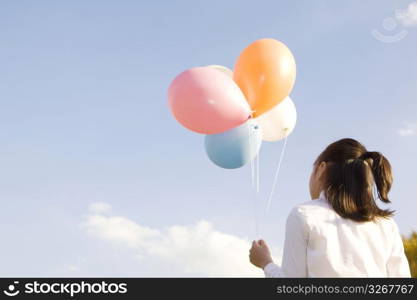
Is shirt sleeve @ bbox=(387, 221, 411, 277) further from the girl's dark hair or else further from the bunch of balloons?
the bunch of balloons

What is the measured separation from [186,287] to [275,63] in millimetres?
3128

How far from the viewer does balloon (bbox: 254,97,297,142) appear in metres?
5.94

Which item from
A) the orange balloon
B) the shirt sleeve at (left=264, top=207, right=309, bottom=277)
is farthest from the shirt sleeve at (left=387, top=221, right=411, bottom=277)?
the orange balloon

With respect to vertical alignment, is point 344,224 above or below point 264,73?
below

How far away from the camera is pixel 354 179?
2488 mm

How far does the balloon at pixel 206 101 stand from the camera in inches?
199

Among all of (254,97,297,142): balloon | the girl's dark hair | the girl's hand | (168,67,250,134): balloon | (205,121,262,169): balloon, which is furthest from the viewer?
(254,97,297,142): balloon

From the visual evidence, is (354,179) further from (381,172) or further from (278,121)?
(278,121)

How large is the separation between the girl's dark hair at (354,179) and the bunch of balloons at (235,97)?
2.55 m

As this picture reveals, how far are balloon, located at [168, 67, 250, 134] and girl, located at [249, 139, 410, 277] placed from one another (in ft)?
8.28

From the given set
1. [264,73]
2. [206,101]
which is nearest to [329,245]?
[206,101]

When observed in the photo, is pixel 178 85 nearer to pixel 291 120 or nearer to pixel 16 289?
pixel 291 120

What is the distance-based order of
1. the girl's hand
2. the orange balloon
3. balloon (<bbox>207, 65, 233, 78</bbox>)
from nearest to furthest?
the girl's hand → the orange balloon → balloon (<bbox>207, 65, 233, 78</bbox>)

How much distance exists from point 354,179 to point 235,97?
2.76 meters
